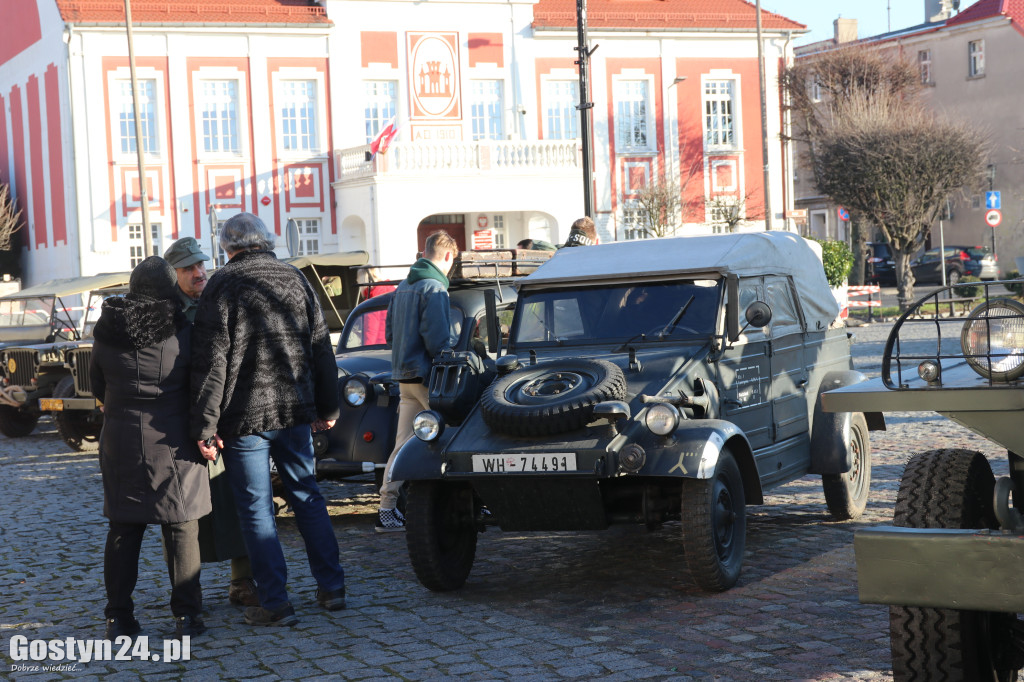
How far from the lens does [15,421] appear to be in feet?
57.0

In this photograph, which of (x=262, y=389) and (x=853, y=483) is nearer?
(x=262, y=389)

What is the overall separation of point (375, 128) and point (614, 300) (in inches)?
1199

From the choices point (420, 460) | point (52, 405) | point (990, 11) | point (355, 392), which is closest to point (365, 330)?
point (355, 392)

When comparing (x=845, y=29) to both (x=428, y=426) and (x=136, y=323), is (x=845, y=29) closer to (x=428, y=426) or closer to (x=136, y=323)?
(x=428, y=426)

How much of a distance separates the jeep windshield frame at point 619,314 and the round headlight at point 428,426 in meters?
1.25

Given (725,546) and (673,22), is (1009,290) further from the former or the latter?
(673,22)

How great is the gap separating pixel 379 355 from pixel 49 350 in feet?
23.5

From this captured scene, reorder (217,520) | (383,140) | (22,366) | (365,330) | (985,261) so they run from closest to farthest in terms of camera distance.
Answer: (217,520), (365,330), (22,366), (383,140), (985,261)

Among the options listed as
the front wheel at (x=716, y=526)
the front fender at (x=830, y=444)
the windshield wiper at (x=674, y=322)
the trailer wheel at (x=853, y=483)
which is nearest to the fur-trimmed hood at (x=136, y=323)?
the front wheel at (x=716, y=526)

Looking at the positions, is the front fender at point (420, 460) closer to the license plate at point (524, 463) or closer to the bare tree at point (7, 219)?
the license plate at point (524, 463)

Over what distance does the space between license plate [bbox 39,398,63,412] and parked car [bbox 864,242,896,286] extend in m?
40.9

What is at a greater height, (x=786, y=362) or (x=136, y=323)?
(x=136, y=323)

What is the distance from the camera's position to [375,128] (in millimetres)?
37438

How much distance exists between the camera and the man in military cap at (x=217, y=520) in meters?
6.65
